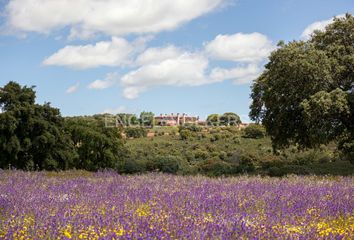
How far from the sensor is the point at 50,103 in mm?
31172

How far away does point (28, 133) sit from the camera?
Answer: 97.3 feet

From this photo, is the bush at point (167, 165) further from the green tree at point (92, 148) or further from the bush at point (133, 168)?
the green tree at point (92, 148)

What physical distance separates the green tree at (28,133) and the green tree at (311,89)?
12.8m

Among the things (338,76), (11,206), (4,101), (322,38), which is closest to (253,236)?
(11,206)

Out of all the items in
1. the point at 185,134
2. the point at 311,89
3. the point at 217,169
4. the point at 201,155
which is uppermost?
the point at 311,89

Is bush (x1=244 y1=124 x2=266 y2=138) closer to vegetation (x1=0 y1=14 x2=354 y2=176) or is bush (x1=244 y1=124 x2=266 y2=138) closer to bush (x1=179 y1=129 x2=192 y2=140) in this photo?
bush (x1=179 y1=129 x2=192 y2=140)

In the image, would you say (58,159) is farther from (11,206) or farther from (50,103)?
(11,206)

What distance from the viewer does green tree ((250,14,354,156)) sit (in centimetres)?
2447

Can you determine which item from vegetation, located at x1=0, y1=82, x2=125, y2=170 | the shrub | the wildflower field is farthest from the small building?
the wildflower field

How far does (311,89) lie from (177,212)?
793 inches

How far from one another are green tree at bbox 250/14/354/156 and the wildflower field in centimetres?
1476

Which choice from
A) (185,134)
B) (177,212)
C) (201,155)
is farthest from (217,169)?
(185,134)

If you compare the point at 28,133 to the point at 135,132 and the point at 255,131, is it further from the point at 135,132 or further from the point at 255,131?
the point at 135,132

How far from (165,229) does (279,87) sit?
867 inches
